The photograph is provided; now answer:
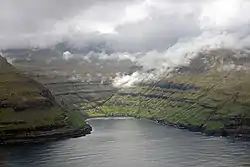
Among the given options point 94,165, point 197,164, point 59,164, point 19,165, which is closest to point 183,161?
point 197,164

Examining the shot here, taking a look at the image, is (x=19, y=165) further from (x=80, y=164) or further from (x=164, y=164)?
(x=164, y=164)

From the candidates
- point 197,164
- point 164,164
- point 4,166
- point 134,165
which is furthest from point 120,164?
point 4,166

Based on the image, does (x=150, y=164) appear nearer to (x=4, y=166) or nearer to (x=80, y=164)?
(x=80, y=164)

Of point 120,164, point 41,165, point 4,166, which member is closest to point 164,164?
point 120,164

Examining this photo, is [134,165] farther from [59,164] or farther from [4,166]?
A: [4,166]

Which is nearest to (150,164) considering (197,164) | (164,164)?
(164,164)
